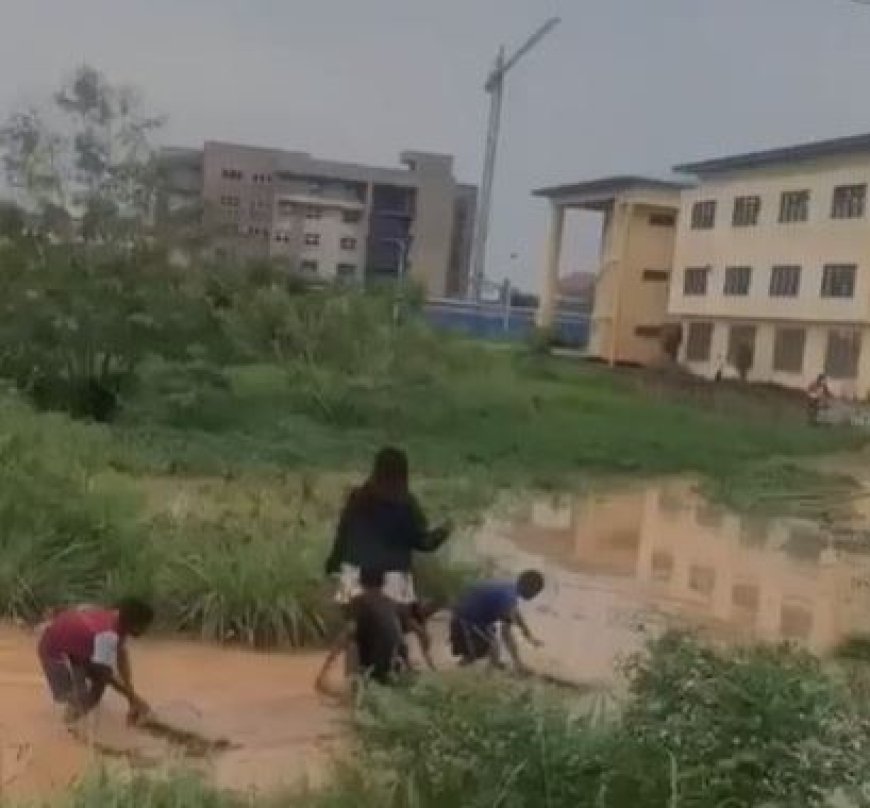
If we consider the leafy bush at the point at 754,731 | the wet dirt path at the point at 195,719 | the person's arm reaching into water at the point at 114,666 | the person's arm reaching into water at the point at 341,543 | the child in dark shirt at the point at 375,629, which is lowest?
the wet dirt path at the point at 195,719

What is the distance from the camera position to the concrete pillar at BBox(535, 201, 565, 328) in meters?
40.6

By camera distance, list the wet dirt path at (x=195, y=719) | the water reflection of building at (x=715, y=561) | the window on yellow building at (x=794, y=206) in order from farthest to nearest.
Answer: the window on yellow building at (x=794, y=206), the water reflection of building at (x=715, y=561), the wet dirt path at (x=195, y=719)

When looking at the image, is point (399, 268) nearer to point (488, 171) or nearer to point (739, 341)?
point (488, 171)

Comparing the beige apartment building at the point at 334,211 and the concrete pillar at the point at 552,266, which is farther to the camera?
the concrete pillar at the point at 552,266

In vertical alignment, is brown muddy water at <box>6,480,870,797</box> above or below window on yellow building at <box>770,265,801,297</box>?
below

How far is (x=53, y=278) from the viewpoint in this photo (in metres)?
21.2

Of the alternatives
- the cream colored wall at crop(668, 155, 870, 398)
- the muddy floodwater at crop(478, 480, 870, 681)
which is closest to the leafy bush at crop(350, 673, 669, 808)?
the muddy floodwater at crop(478, 480, 870, 681)

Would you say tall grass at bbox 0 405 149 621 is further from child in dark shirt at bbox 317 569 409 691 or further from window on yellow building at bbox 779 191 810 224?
window on yellow building at bbox 779 191 810 224

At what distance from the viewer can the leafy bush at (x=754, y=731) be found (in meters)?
4.31

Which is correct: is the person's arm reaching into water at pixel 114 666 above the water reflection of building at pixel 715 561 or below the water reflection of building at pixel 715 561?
above

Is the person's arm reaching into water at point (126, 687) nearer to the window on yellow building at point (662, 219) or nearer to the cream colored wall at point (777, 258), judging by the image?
the cream colored wall at point (777, 258)

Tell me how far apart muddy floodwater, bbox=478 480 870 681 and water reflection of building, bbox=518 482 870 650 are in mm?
16

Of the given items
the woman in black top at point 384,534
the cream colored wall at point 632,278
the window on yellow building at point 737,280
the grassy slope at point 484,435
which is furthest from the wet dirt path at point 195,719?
the cream colored wall at point 632,278

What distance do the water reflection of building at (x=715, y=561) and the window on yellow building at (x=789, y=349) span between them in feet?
45.9
